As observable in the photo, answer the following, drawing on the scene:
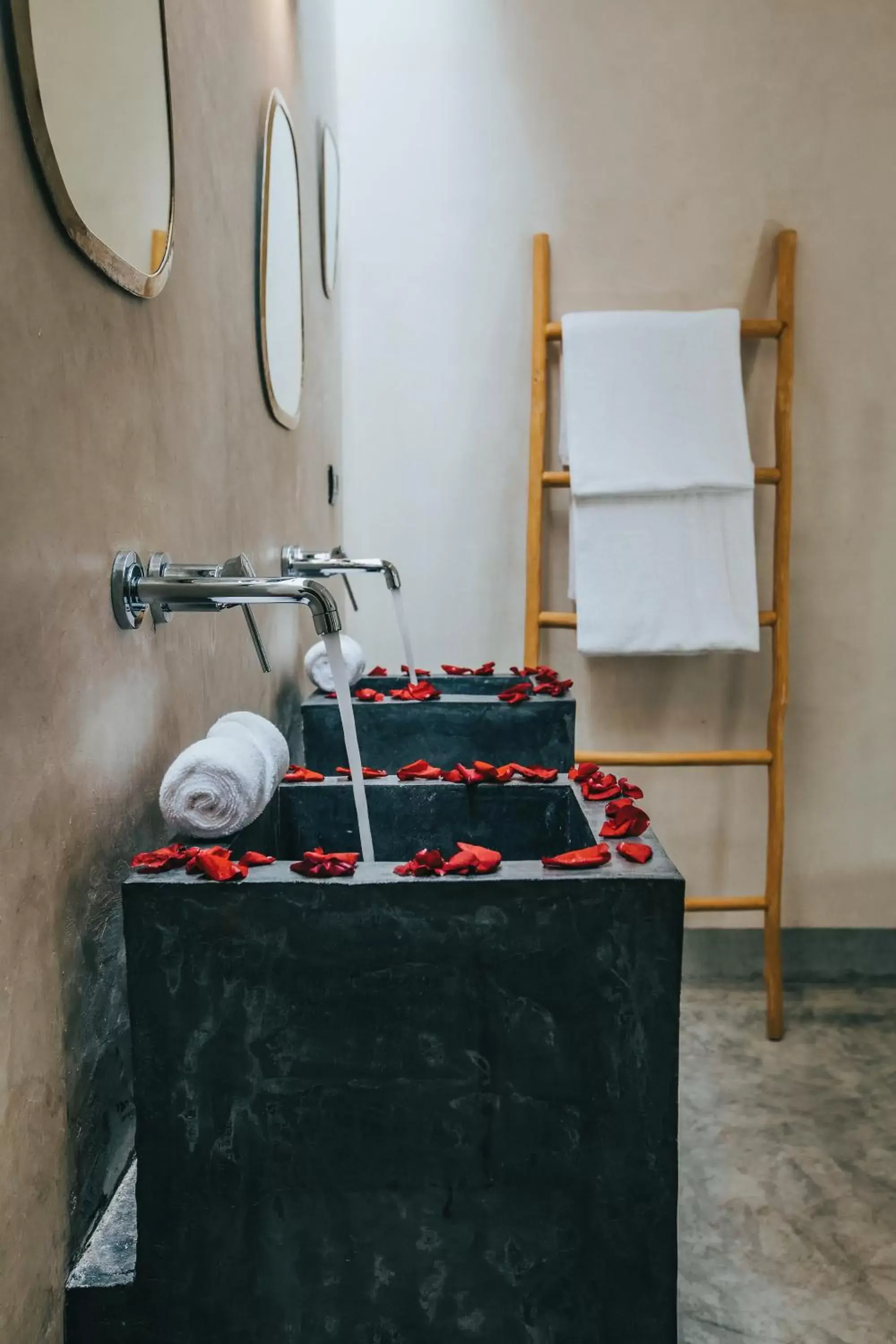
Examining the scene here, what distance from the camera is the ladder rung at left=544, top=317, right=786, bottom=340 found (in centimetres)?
218

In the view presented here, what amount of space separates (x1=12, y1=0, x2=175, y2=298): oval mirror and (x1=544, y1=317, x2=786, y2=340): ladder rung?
1338 mm

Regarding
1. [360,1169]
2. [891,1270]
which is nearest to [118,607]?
[360,1169]

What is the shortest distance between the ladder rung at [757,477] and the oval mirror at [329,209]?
1.84 ft

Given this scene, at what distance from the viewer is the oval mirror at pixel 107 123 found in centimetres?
69

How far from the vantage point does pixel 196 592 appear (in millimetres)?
886

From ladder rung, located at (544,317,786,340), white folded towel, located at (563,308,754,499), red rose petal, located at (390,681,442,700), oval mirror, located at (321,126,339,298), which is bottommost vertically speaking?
red rose petal, located at (390,681,442,700)

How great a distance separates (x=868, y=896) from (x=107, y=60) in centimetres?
225

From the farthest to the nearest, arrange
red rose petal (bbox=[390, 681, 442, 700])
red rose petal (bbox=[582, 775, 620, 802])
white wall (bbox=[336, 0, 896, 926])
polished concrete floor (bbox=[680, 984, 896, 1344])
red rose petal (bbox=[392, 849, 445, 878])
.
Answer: white wall (bbox=[336, 0, 896, 926]) < red rose petal (bbox=[390, 681, 442, 700]) < polished concrete floor (bbox=[680, 984, 896, 1344]) < red rose petal (bbox=[582, 775, 620, 802]) < red rose petal (bbox=[392, 849, 445, 878])

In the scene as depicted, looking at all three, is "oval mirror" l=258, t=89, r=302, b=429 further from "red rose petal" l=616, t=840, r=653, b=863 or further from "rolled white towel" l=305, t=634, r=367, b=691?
"red rose petal" l=616, t=840, r=653, b=863

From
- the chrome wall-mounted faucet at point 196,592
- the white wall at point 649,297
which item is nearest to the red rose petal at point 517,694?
the chrome wall-mounted faucet at point 196,592

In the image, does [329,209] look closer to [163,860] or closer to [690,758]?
[690,758]

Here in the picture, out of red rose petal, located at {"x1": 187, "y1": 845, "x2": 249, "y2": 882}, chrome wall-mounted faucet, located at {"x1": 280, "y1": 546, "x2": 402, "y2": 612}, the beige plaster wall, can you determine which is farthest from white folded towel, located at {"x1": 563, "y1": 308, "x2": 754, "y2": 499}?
red rose petal, located at {"x1": 187, "y1": 845, "x2": 249, "y2": 882}

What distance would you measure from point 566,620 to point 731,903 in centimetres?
70

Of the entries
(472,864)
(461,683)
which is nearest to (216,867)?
(472,864)
